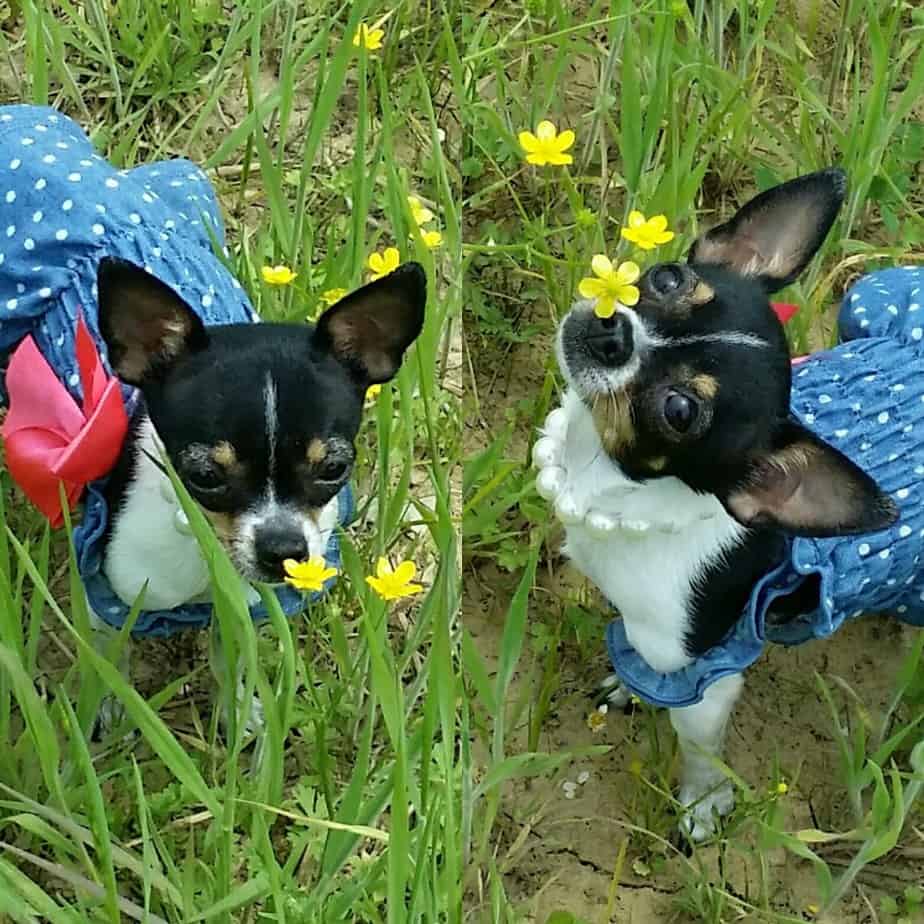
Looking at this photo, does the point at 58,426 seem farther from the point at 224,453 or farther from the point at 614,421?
the point at 614,421

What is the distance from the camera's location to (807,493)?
1.69 metres

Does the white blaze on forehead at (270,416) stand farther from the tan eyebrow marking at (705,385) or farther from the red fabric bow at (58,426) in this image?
the tan eyebrow marking at (705,385)

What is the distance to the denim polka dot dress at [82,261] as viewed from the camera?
1984 millimetres

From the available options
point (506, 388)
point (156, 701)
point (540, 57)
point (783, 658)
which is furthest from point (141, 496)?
point (540, 57)

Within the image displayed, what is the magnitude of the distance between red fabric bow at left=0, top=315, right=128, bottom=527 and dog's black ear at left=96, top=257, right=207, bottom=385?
2.3 inches

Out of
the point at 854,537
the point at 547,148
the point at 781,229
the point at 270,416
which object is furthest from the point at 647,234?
the point at 270,416

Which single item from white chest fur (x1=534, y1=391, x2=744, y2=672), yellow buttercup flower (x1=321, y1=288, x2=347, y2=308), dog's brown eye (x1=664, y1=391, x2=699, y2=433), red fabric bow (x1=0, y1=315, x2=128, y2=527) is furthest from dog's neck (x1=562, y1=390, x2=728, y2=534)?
red fabric bow (x1=0, y1=315, x2=128, y2=527)

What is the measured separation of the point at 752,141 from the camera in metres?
2.84

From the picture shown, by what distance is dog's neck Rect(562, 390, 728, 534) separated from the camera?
1.85 m

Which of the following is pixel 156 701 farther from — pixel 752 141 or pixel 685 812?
pixel 752 141

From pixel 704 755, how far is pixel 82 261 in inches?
45.9

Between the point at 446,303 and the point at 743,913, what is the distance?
1.05 metres

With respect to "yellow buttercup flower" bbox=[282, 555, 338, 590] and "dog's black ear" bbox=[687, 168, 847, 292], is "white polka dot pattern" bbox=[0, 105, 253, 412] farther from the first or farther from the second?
"dog's black ear" bbox=[687, 168, 847, 292]

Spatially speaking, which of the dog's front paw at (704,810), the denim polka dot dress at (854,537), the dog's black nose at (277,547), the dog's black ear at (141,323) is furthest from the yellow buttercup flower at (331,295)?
the dog's front paw at (704,810)
